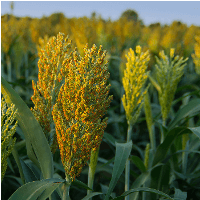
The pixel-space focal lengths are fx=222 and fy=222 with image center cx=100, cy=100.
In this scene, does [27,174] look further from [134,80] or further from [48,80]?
[134,80]

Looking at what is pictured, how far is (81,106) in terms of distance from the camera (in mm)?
822

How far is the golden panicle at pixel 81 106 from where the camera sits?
0.82 metres

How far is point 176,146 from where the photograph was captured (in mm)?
1910

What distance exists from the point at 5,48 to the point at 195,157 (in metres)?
2.76

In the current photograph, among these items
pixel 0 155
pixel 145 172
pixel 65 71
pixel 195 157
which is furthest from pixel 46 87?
pixel 195 157

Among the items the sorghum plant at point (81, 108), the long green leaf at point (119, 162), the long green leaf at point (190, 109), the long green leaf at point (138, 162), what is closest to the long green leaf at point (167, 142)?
the long green leaf at point (138, 162)

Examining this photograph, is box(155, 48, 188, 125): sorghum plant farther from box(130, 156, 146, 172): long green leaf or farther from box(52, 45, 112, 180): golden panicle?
box(52, 45, 112, 180): golden panicle

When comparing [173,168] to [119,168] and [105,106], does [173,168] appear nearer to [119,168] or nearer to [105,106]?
[119,168]

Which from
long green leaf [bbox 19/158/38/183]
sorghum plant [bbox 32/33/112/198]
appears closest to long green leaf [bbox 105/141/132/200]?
sorghum plant [bbox 32/33/112/198]

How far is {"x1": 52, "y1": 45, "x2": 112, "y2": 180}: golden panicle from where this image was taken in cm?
82

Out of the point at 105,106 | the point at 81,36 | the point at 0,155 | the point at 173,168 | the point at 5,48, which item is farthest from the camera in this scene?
the point at 5,48

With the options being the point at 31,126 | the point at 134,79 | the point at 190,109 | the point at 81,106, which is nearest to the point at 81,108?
the point at 81,106

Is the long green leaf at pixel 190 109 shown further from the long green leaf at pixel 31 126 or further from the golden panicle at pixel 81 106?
the long green leaf at pixel 31 126

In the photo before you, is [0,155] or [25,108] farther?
[25,108]
